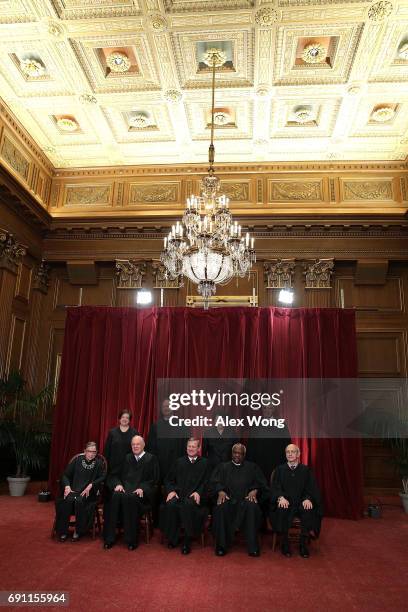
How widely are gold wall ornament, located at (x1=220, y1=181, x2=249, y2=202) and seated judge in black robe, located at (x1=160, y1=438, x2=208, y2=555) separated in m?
4.58

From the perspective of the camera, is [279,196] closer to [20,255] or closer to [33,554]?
[20,255]

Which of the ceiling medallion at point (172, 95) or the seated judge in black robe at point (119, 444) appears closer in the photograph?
the seated judge in black robe at point (119, 444)

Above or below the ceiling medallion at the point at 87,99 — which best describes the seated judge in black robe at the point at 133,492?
below

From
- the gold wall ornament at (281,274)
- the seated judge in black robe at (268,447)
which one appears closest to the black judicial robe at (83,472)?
the seated judge in black robe at (268,447)

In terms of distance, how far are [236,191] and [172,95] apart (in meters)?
2.11

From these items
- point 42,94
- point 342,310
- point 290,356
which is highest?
point 42,94

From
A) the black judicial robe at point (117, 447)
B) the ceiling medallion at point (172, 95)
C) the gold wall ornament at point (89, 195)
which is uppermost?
the ceiling medallion at point (172, 95)

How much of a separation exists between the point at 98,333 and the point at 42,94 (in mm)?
3492

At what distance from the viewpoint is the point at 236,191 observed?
8.13m

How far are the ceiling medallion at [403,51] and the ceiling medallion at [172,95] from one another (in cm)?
288

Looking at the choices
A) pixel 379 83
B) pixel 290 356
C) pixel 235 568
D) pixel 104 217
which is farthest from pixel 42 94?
pixel 235 568

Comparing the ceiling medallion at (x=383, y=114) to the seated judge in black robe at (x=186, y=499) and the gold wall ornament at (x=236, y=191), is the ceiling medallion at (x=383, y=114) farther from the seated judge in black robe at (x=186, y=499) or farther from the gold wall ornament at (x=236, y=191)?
the seated judge in black robe at (x=186, y=499)

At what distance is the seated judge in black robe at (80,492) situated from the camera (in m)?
4.57

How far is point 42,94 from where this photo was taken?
6.57 metres
